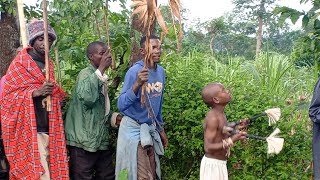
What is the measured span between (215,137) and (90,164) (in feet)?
4.01

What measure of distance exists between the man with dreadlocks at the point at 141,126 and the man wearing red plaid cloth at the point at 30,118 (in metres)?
0.58

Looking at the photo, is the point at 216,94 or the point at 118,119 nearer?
the point at 216,94

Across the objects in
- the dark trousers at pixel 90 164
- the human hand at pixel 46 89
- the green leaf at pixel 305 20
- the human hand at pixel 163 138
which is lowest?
the dark trousers at pixel 90 164

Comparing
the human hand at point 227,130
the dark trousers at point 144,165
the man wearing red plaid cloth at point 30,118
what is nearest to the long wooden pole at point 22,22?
the man wearing red plaid cloth at point 30,118

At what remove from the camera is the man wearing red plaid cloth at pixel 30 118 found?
3850 mm

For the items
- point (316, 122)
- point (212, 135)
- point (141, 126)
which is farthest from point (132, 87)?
point (316, 122)

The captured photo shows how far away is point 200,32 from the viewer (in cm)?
2688

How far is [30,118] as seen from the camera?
12.6ft

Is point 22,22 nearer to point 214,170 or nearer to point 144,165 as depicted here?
point 144,165

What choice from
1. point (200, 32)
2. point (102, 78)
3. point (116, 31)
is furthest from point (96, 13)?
point (200, 32)

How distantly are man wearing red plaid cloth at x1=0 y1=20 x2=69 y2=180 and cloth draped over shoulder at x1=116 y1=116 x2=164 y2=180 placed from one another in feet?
1.81

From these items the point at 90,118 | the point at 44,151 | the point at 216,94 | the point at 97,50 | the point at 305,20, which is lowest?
the point at 44,151

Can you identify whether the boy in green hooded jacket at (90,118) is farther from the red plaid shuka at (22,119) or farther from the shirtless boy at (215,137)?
the shirtless boy at (215,137)

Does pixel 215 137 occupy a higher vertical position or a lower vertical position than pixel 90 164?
higher
